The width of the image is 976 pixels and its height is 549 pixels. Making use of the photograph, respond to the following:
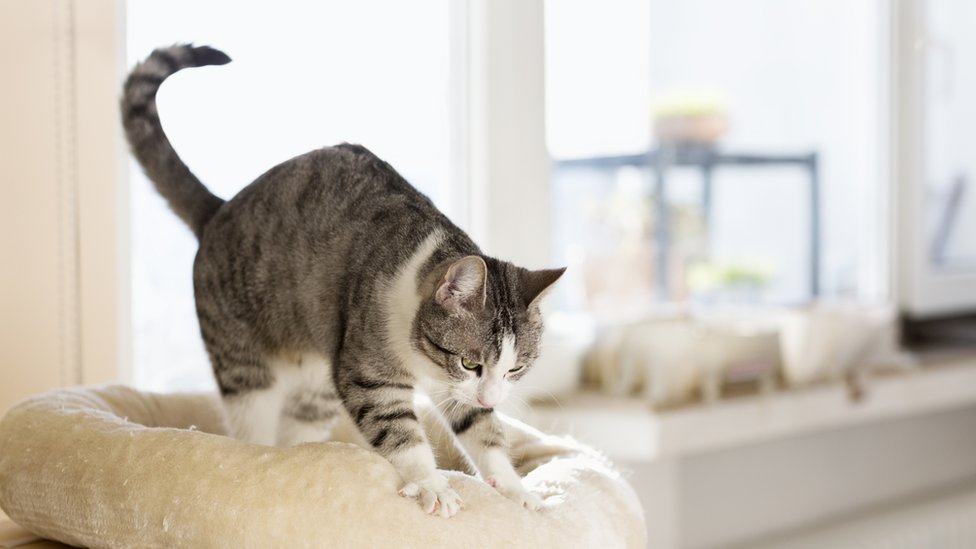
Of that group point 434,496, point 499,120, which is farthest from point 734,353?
point 434,496

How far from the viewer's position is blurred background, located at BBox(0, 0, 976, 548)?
1.23 m

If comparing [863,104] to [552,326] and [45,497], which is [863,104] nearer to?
[552,326]

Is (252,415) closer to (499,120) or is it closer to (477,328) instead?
(477,328)

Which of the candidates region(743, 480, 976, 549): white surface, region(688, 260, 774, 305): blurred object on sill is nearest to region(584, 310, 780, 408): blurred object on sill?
region(688, 260, 774, 305): blurred object on sill

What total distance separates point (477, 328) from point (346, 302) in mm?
138

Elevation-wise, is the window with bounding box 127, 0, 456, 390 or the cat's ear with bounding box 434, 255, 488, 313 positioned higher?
the window with bounding box 127, 0, 456, 390

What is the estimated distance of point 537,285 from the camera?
866 mm

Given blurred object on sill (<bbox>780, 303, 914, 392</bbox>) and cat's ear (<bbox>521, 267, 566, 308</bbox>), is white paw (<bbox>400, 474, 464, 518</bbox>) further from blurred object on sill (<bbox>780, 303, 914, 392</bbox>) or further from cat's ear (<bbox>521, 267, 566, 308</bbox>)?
blurred object on sill (<bbox>780, 303, 914, 392</bbox>)

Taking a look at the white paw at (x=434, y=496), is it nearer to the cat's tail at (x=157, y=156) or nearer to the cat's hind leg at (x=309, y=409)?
the cat's hind leg at (x=309, y=409)

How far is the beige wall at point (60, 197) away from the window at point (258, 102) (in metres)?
0.07

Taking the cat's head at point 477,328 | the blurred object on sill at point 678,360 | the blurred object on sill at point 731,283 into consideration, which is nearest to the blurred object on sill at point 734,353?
the blurred object on sill at point 678,360

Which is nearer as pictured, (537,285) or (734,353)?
(537,285)

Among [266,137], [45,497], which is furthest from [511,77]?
[45,497]

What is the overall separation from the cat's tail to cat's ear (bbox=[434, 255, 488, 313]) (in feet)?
1.09
